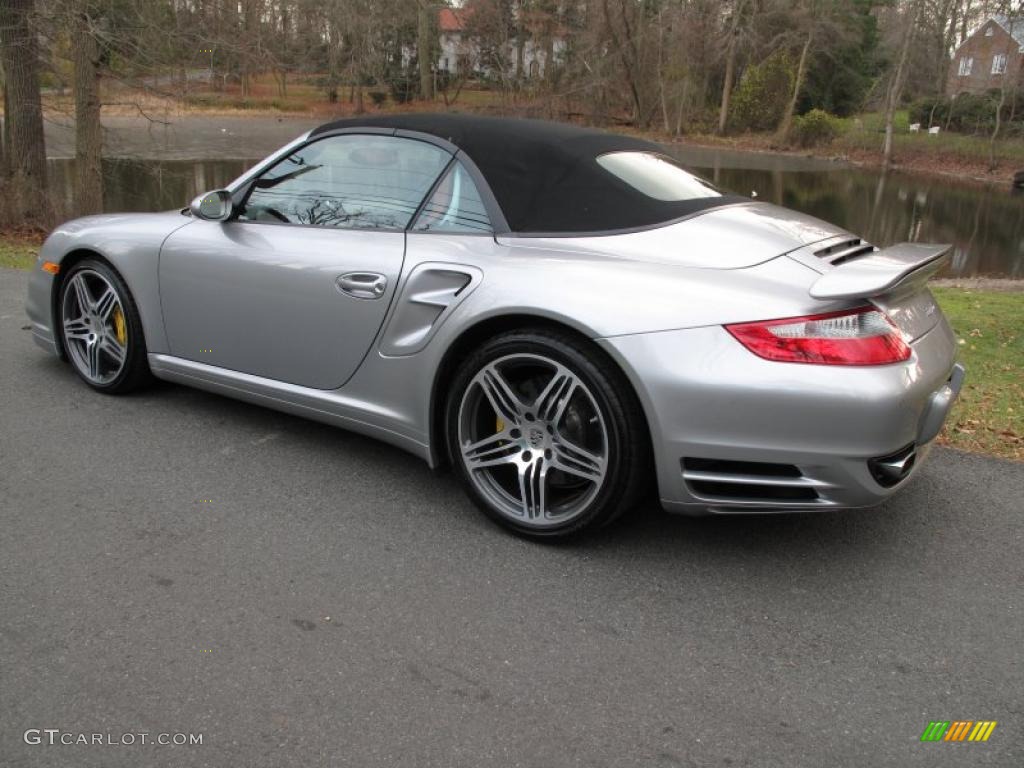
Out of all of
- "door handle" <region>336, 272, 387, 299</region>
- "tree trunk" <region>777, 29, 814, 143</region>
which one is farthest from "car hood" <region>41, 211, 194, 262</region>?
"tree trunk" <region>777, 29, 814, 143</region>

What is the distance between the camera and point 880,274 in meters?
2.85

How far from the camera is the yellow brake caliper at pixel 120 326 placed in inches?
174

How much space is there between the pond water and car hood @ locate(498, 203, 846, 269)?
12.4m

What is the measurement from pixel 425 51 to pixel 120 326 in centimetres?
5178

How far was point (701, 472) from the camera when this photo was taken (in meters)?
2.84

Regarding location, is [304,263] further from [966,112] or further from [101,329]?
[966,112]

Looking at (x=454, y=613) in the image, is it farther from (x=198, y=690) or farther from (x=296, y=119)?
(x=296, y=119)

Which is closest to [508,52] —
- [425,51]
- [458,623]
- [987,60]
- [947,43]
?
[425,51]

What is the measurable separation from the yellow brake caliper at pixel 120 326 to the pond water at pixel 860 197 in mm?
10354

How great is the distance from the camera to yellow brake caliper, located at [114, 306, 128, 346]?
442cm

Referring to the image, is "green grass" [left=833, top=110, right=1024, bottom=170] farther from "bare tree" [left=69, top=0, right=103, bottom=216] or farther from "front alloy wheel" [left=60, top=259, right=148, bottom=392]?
"front alloy wheel" [left=60, top=259, right=148, bottom=392]

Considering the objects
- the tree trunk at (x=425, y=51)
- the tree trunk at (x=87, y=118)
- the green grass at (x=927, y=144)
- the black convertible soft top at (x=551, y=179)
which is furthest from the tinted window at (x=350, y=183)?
the tree trunk at (x=425, y=51)

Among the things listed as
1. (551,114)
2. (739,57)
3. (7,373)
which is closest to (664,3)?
(739,57)

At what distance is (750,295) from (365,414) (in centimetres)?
160
